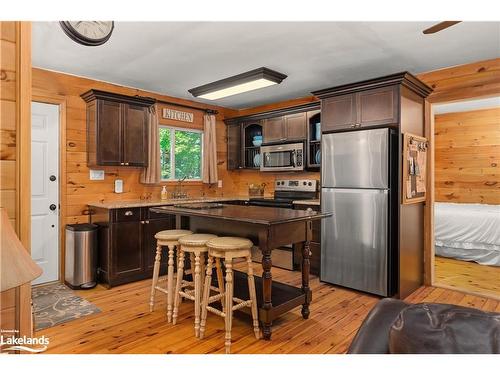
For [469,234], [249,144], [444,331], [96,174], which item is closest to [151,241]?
[96,174]

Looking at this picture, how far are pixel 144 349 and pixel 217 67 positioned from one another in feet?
9.91

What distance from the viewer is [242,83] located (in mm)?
3881

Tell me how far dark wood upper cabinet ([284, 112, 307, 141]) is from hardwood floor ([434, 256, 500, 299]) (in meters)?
2.65

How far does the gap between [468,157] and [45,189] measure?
7.01 metres

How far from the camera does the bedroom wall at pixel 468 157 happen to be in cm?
593

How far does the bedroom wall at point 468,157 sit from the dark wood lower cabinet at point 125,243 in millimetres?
5586

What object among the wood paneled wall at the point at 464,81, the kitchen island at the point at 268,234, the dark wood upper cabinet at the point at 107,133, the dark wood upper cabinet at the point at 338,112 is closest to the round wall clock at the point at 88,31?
the kitchen island at the point at 268,234

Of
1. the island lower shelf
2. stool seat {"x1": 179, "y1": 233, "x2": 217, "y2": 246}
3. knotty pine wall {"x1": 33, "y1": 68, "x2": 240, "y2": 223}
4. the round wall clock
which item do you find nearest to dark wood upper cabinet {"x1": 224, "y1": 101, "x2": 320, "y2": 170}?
knotty pine wall {"x1": 33, "y1": 68, "x2": 240, "y2": 223}

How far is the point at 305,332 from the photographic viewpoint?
8.84ft

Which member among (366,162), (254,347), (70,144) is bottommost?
(254,347)

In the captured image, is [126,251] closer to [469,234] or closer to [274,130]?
[274,130]

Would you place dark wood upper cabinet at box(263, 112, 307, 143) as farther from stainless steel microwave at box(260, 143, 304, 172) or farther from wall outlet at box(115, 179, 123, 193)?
wall outlet at box(115, 179, 123, 193)
